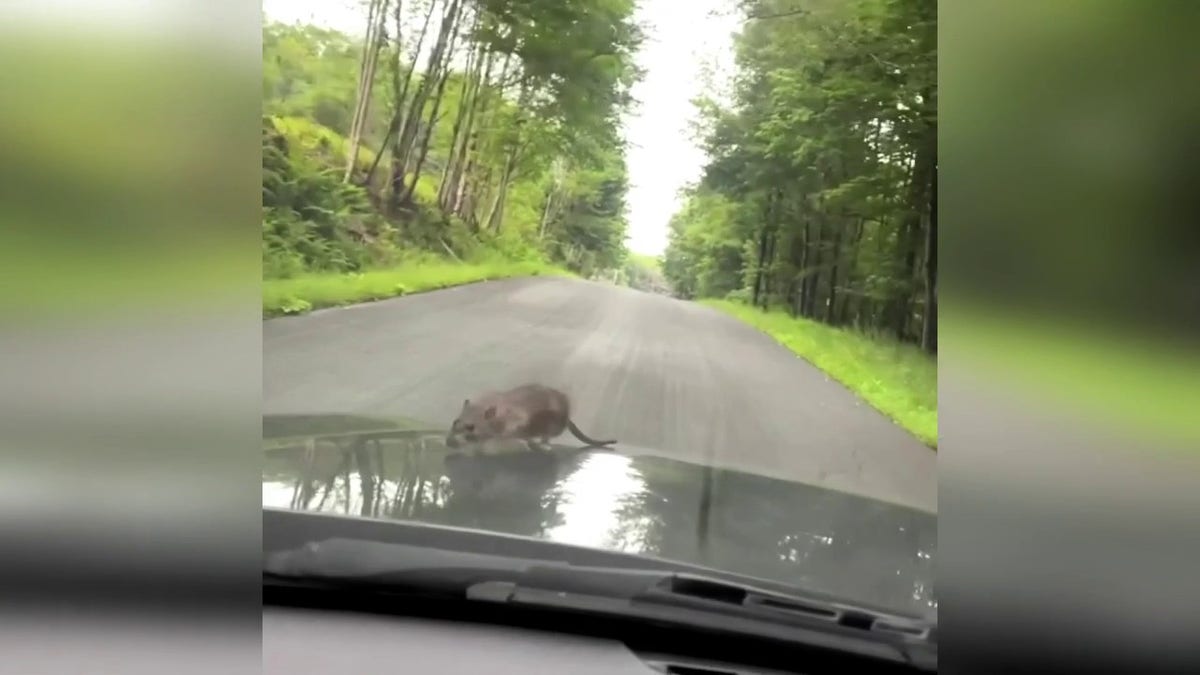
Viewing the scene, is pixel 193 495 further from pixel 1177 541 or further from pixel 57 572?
pixel 1177 541

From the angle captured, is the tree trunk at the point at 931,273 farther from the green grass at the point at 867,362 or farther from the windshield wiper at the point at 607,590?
the windshield wiper at the point at 607,590

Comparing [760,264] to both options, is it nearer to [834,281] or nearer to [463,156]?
[834,281]

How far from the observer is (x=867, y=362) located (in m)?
1.23

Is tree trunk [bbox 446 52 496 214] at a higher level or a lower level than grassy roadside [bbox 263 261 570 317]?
A: higher

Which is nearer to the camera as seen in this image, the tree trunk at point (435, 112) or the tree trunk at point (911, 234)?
the tree trunk at point (911, 234)

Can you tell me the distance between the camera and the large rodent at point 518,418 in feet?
4.51

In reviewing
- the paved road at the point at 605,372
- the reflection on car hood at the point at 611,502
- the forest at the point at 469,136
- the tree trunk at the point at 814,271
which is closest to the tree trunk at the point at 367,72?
the forest at the point at 469,136

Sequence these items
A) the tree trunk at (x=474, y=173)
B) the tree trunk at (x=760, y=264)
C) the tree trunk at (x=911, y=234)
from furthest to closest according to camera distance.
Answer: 1. the tree trunk at (x=474, y=173)
2. the tree trunk at (x=760, y=264)
3. the tree trunk at (x=911, y=234)

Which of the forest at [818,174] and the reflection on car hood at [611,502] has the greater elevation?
the forest at [818,174]

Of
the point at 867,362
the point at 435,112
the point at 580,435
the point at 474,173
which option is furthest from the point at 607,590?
the point at 435,112

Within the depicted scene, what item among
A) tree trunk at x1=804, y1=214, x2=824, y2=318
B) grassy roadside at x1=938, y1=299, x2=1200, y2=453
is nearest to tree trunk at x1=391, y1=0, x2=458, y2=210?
tree trunk at x1=804, y1=214, x2=824, y2=318

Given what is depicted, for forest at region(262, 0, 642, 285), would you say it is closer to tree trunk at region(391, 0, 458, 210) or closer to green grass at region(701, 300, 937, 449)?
tree trunk at region(391, 0, 458, 210)

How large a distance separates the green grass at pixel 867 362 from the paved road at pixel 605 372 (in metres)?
0.02

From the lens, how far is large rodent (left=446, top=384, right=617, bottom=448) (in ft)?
4.51
